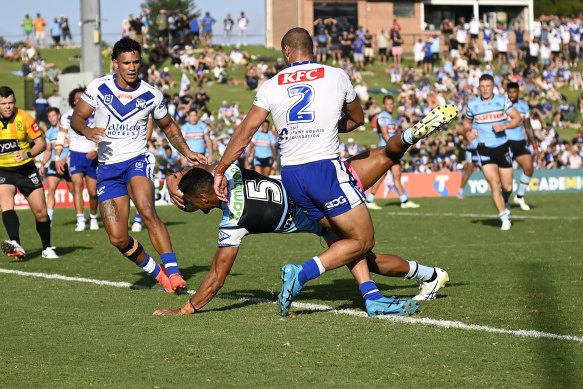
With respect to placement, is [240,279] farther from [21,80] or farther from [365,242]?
[21,80]

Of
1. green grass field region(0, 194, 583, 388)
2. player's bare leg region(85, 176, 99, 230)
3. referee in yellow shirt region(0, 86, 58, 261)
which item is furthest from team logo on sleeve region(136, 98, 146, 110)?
player's bare leg region(85, 176, 99, 230)

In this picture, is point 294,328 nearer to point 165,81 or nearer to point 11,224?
point 11,224

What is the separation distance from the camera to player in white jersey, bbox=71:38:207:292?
910 cm

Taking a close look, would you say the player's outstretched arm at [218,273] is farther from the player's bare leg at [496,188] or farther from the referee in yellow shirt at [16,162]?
the player's bare leg at [496,188]

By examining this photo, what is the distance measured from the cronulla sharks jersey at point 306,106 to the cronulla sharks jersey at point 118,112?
267 cm

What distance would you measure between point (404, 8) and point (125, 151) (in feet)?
165

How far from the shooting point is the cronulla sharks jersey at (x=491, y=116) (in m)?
15.5

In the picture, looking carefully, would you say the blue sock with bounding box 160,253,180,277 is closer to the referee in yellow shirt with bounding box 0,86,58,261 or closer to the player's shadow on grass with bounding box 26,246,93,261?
the referee in yellow shirt with bounding box 0,86,58,261

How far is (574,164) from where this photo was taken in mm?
32438

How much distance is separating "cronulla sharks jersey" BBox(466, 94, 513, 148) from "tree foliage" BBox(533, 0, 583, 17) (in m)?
61.8

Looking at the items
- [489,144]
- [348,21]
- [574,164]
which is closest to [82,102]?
[489,144]

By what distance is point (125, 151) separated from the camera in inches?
368

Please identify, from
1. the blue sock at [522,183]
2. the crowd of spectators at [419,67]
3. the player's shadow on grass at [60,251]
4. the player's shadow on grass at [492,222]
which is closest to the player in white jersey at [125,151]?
the player's shadow on grass at [60,251]

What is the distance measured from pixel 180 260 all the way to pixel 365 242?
5.43 metres
